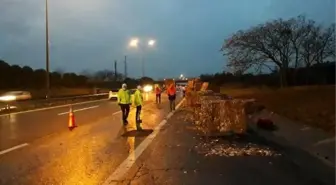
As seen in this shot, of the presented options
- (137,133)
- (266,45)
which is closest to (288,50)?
(266,45)

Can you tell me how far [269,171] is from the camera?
9844 mm

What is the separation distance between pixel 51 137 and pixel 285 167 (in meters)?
9.02

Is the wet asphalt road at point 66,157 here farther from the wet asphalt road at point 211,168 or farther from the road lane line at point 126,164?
the wet asphalt road at point 211,168

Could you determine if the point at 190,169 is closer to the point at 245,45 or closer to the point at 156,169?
the point at 156,169

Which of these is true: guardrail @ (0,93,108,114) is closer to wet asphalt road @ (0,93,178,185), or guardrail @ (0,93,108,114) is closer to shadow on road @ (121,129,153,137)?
wet asphalt road @ (0,93,178,185)

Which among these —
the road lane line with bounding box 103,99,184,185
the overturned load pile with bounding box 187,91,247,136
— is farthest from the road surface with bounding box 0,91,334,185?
the overturned load pile with bounding box 187,91,247,136

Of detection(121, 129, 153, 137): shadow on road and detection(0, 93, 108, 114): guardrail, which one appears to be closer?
detection(121, 129, 153, 137): shadow on road

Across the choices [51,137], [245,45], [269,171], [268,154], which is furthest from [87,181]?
[245,45]

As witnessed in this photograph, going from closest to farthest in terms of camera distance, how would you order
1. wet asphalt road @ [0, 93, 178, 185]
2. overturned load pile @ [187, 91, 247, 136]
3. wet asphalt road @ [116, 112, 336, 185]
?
wet asphalt road @ [116, 112, 336, 185], wet asphalt road @ [0, 93, 178, 185], overturned load pile @ [187, 91, 247, 136]

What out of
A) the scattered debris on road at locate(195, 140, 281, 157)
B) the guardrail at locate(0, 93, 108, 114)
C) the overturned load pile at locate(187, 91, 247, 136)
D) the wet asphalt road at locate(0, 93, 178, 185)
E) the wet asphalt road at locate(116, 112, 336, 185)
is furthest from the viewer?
the guardrail at locate(0, 93, 108, 114)

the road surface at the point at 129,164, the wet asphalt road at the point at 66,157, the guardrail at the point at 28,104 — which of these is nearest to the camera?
the road surface at the point at 129,164

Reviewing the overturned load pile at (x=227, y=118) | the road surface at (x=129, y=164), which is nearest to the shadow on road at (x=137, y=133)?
the road surface at (x=129, y=164)

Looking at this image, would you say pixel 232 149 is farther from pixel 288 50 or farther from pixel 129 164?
pixel 288 50

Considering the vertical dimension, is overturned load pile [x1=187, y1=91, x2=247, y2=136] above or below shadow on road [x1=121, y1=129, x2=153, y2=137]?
above
